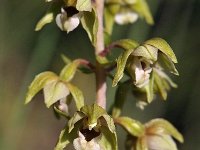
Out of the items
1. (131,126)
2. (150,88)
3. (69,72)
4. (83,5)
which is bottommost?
(131,126)

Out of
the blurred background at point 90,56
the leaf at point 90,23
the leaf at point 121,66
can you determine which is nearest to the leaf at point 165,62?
the leaf at point 121,66

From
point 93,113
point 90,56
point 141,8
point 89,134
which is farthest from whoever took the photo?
point 90,56

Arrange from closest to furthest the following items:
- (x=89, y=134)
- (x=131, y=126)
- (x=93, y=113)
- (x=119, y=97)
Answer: (x=93, y=113)
(x=89, y=134)
(x=131, y=126)
(x=119, y=97)

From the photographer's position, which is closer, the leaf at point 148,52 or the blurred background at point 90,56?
the leaf at point 148,52

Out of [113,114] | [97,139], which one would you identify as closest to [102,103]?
[113,114]

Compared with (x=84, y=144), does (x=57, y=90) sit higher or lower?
higher

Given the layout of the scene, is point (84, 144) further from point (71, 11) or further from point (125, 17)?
point (125, 17)

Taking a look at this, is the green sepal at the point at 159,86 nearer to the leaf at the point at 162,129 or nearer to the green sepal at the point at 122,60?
the leaf at the point at 162,129

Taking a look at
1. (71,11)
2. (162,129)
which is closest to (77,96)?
(71,11)
